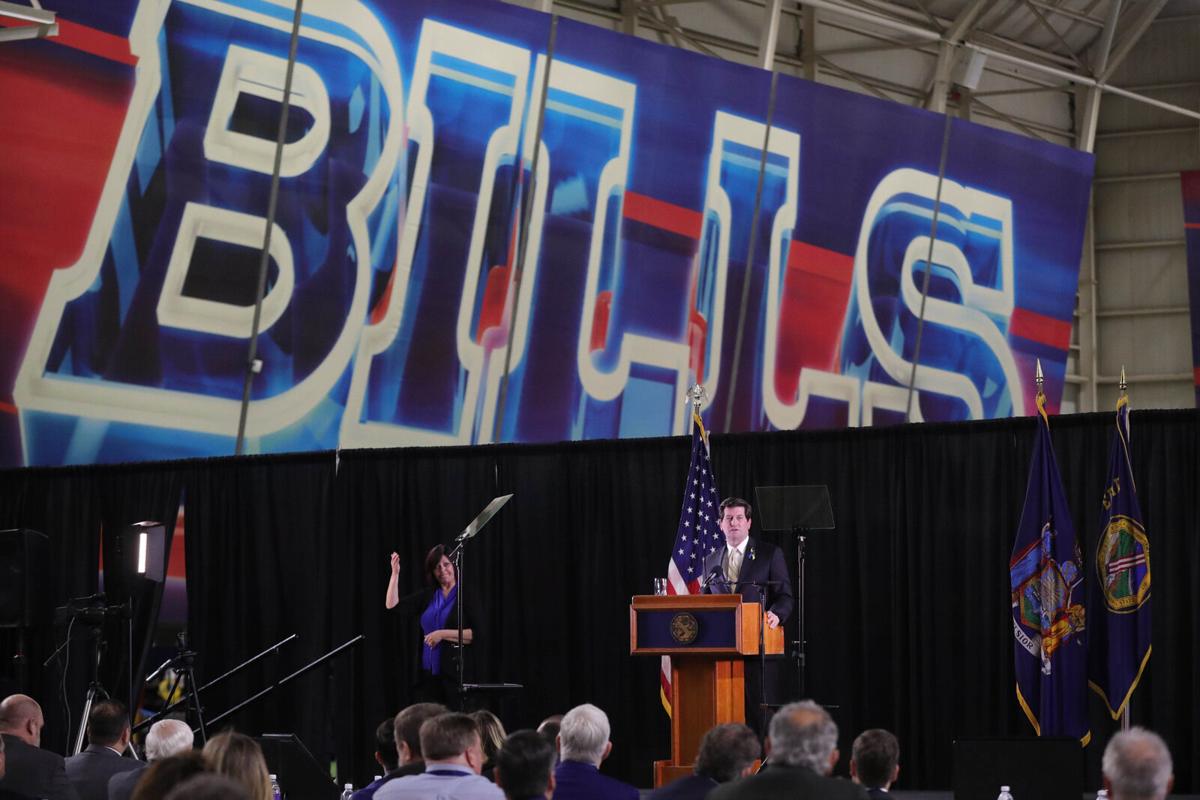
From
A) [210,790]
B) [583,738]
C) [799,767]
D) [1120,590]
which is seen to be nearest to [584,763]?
[583,738]

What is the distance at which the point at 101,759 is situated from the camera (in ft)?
20.0

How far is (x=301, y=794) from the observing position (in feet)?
23.3

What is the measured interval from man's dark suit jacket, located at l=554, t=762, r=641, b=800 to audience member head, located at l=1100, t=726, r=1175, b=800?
5.21 feet

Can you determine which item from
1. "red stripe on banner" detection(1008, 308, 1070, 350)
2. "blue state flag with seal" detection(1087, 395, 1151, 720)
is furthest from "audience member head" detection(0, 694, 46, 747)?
"red stripe on banner" detection(1008, 308, 1070, 350)

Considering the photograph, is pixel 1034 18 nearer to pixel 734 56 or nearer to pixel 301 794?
pixel 734 56

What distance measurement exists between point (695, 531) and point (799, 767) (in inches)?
221

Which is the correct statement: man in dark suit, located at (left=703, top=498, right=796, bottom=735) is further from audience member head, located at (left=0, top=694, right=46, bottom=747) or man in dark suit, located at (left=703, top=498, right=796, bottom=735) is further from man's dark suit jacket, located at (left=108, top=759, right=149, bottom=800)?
man's dark suit jacket, located at (left=108, top=759, right=149, bottom=800)

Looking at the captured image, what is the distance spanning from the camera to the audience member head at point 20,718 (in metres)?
6.01

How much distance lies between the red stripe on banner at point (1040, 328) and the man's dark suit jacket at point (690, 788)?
12412 millimetres

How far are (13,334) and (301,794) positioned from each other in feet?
15.9

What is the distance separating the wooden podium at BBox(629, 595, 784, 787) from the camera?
787cm

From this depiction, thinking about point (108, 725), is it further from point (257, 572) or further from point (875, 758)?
point (257, 572)

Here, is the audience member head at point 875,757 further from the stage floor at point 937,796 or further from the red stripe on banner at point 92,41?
the red stripe on banner at point 92,41

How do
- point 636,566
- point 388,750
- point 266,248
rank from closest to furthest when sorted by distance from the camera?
1. point 388,750
2. point 636,566
3. point 266,248
